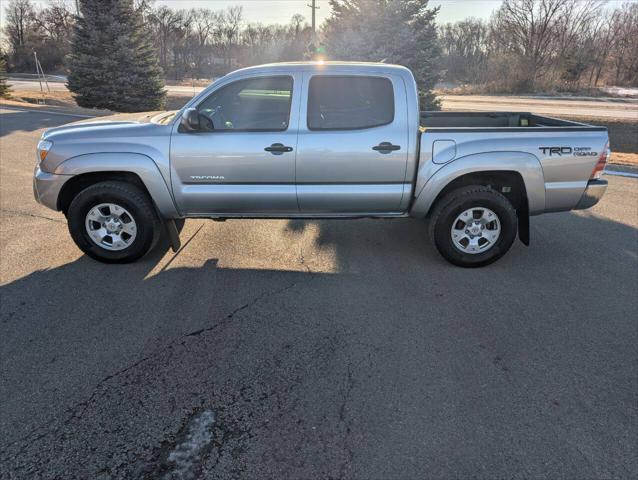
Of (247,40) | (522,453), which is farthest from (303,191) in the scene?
(247,40)

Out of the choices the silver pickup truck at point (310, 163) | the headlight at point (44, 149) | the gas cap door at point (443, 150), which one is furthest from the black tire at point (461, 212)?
the headlight at point (44, 149)

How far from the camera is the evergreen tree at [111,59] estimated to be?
63.7ft

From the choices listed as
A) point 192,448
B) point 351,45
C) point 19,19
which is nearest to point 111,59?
point 351,45

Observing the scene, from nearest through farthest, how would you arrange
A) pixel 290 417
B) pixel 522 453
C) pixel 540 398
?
pixel 522 453 < pixel 290 417 < pixel 540 398

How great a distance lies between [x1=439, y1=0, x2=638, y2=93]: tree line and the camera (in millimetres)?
39394

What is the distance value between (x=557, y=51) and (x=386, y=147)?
50.3m

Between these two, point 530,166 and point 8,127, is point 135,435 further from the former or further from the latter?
point 8,127

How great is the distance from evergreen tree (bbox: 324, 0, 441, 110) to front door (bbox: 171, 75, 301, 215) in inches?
522

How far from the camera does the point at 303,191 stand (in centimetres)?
460

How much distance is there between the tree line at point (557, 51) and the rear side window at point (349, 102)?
37694 mm

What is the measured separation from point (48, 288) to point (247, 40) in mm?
96974

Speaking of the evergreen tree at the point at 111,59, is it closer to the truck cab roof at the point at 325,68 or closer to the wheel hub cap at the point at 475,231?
the truck cab roof at the point at 325,68

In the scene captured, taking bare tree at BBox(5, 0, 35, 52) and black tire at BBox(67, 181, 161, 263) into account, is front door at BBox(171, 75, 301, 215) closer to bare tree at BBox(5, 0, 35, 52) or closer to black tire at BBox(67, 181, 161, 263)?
black tire at BBox(67, 181, 161, 263)

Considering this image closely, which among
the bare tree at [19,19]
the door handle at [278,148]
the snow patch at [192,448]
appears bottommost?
the snow patch at [192,448]
